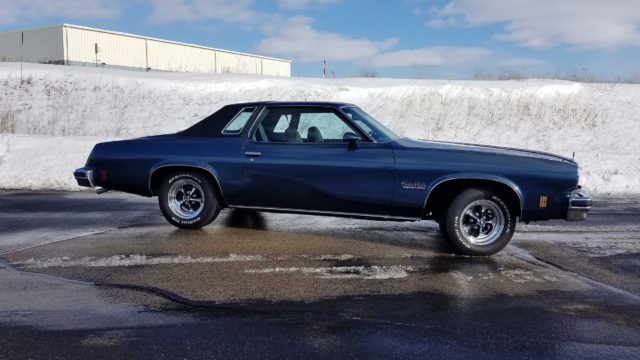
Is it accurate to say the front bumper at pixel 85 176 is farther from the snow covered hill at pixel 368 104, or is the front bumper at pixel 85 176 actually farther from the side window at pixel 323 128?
the snow covered hill at pixel 368 104

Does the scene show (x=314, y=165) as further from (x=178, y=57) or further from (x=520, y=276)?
(x=178, y=57)

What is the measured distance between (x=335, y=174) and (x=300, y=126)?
2.60ft

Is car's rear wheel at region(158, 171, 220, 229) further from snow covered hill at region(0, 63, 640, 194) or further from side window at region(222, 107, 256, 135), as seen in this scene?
snow covered hill at region(0, 63, 640, 194)

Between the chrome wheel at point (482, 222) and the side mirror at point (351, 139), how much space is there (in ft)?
4.42

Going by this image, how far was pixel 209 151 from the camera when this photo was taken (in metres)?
6.19

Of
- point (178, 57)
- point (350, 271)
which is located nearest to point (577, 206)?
point (350, 271)

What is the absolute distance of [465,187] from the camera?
18.2 feet

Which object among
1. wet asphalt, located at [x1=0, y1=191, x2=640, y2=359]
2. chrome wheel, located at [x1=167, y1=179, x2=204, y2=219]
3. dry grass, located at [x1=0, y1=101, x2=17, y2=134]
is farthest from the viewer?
dry grass, located at [x1=0, y1=101, x2=17, y2=134]

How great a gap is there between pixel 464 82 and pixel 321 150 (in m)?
19.3

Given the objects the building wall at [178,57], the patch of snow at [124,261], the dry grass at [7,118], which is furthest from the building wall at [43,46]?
the patch of snow at [124,261]

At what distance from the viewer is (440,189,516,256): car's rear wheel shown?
5465mm

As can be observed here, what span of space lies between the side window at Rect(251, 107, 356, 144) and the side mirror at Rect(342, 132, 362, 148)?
0.11 m

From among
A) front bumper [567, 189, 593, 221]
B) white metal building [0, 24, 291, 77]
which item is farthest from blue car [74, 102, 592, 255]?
white metal building [0, 24, 291, 77]

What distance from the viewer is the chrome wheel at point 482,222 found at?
551 cm
